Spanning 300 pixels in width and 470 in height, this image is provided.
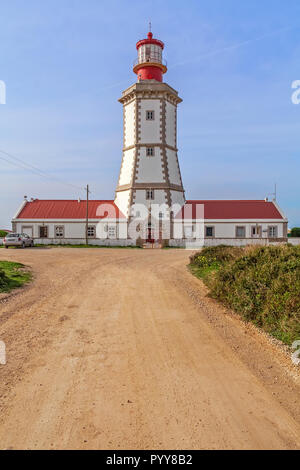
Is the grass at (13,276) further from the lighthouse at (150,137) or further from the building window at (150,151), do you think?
the building window at (150,151)

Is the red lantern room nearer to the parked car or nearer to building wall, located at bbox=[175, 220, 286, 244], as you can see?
building wall, located at bbox=[175, 220, 286, 244]

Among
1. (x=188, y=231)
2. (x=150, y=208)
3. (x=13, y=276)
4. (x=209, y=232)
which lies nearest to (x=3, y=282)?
(x=13, y=276)

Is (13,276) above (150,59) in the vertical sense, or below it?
below

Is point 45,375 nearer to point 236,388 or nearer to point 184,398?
point 184,398

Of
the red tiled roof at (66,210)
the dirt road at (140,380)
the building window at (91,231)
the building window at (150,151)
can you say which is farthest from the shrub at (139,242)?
the dirt road at (140,380)

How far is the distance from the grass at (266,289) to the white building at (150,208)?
2248 cm

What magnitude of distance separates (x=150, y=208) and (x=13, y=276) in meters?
21.2

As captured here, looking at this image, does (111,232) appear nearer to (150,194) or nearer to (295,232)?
(150,194)

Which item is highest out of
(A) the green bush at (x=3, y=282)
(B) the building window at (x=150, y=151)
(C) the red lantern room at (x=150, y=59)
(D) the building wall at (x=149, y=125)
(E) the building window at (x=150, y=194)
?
(C) the red lantern room at (x=150, y=59)

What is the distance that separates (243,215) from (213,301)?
27.3 meters

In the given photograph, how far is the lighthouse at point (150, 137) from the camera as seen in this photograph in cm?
Answer: 3167

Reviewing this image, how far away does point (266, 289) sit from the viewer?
7.38 meters

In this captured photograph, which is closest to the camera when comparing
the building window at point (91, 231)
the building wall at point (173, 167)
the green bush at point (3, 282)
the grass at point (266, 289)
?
the grass at point (266, 289)

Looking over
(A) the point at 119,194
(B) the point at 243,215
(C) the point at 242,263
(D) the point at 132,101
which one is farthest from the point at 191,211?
(C) the point at 242,263
